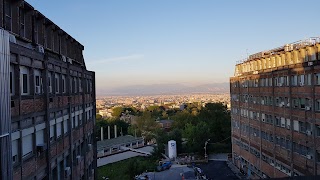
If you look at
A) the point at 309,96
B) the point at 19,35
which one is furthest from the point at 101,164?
the point at 19,35

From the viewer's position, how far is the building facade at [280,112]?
30828 millimetres

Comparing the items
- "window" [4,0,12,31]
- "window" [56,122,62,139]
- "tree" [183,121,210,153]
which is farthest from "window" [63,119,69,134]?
"tree" [183,121,210,153]

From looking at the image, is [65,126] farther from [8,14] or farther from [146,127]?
[146,127]

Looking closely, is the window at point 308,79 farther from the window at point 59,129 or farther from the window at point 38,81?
the window at point 38,81

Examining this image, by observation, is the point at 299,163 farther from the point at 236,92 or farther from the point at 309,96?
the point at 236,92

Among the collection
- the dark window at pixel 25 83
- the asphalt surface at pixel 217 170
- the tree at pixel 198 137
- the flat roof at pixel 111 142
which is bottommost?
the asphalt surface at pixel 217 170

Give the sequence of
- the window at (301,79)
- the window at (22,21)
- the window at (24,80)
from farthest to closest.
Answer: the window at (301,79) → the window at (22,21) → the window at (24,80)

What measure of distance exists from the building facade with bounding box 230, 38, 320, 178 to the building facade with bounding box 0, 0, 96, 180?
20271mm

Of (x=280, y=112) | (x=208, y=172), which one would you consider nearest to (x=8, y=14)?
(x=280, y=112)

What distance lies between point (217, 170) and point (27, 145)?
4475 centimetres

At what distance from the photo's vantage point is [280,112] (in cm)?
3731

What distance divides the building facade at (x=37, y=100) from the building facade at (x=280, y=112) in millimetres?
20271

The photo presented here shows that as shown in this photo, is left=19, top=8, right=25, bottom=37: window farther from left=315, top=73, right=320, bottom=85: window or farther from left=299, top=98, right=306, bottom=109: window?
left=299, top=98, right=306, bottom=109: window

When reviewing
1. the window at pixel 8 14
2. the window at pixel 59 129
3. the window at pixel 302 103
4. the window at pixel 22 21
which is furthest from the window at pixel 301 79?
the window at pixel 8 14
